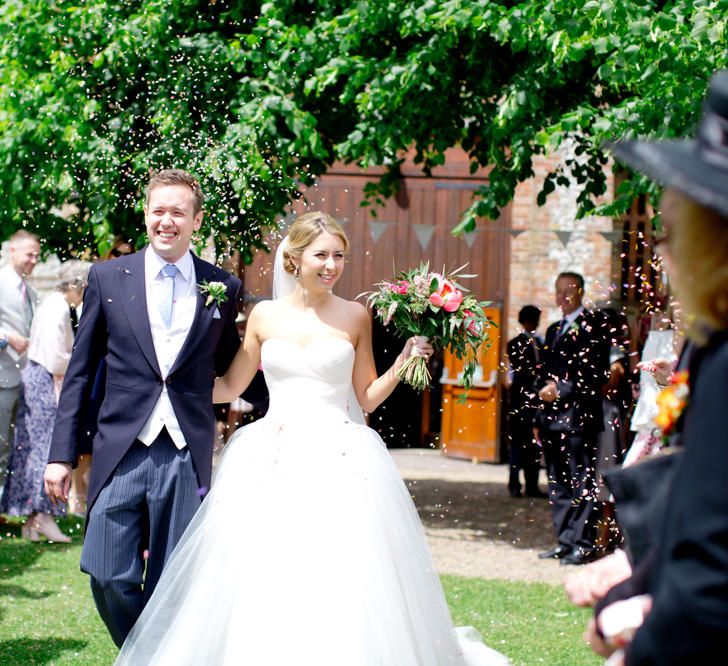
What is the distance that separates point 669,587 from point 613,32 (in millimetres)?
6320

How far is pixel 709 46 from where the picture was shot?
7.11 m

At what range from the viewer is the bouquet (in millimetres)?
4934

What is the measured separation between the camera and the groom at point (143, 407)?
457 cm

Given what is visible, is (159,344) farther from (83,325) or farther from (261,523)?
(261,523)

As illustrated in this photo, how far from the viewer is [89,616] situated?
21.5ft

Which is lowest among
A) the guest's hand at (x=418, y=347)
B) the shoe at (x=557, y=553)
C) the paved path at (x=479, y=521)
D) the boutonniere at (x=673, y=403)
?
the paved path at (x=479, y=521)

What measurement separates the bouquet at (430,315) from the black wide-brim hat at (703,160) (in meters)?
2.99

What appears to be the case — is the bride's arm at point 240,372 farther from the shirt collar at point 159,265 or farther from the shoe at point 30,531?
the shoe at point 30,531

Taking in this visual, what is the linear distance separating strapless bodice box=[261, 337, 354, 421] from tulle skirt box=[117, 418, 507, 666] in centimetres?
12

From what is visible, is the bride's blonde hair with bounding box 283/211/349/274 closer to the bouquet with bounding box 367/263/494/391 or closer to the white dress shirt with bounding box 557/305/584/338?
the bouquet with bounding box 367/263/494/391

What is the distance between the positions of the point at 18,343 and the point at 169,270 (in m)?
4.25

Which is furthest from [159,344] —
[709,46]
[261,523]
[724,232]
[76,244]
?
[76,244]

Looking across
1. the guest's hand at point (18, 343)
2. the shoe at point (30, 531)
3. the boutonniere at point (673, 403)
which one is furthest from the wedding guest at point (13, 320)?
the boutonniere at point (673, 403)

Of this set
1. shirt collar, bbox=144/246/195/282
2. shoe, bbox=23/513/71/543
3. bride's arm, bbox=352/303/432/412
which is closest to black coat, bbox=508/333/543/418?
shoe, bbox=23/513/71/543
